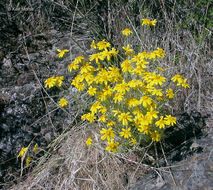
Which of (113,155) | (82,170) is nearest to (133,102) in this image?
(113,155)

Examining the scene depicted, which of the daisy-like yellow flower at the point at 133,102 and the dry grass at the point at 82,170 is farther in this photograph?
the dry grass at the point at 82,170

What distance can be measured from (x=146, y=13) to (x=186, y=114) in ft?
5.38

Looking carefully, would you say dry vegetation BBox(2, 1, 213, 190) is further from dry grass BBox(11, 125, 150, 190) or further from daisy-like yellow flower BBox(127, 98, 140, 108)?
daisy-like yellow flower BBox(127, 98, 140, 108)

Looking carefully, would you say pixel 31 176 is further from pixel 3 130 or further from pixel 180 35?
pixel 180 35

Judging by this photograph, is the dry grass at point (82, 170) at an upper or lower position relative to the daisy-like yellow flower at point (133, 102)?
lower

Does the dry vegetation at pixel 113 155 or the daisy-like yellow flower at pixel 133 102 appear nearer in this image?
the daisy-like yellow flower at pixel 133 102

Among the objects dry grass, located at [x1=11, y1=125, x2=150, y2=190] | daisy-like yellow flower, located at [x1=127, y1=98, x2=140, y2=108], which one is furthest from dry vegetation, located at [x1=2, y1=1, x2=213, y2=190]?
daisy-like yellow flower, located at [x1=127, y1=98, x2=140, y2=108]

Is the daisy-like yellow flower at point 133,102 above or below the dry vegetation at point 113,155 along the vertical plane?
above

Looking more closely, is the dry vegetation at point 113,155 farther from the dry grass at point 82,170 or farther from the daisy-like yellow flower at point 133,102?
the daisy-like yellow flower at point 133,102

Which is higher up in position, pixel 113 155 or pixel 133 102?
pixel 133 102

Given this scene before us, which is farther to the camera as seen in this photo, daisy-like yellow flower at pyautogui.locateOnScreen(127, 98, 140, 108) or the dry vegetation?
the dry vegetation

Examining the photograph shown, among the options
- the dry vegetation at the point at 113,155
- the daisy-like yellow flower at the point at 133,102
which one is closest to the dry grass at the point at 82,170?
the dry vegetation at the point at 113,155

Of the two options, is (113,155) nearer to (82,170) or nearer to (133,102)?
(82,170)

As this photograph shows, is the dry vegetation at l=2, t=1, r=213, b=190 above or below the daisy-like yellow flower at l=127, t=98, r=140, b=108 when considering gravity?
below
